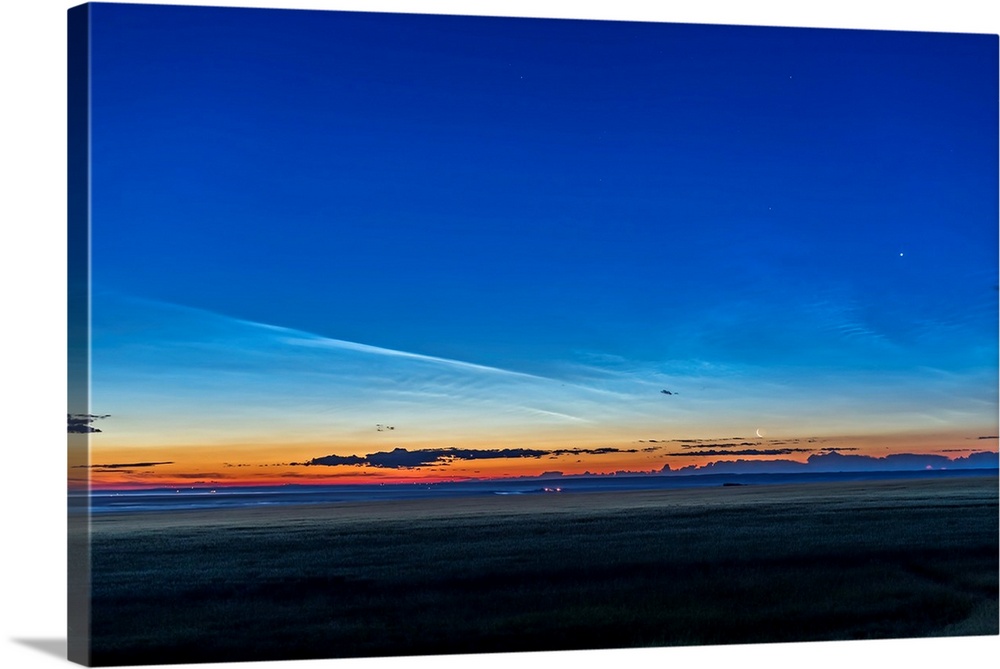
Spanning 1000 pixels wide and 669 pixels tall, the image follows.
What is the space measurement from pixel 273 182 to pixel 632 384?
3203 mm

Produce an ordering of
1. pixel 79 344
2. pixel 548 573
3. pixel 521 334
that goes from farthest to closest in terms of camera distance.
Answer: pixel 521 334 → pixel 548 573 → pixel 79 344

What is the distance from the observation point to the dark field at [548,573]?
14.3m

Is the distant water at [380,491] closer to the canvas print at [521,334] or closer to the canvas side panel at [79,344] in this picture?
the canvas print at [521,334]

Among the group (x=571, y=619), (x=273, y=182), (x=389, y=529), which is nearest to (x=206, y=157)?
(x=273, y=182)

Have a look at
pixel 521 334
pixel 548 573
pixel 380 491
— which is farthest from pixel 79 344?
pixel 548 573

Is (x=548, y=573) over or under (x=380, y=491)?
under

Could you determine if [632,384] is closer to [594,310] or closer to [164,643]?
[594,310]

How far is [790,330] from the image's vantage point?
15836 millimetres

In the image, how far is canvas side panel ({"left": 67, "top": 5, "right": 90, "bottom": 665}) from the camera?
13953 millimetres

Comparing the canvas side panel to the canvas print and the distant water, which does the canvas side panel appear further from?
the distant water

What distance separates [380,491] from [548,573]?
1.44m

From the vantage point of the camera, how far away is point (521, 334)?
50.1 feet

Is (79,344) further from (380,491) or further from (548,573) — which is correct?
(548,573)

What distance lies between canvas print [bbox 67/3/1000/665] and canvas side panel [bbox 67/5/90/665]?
4cm
